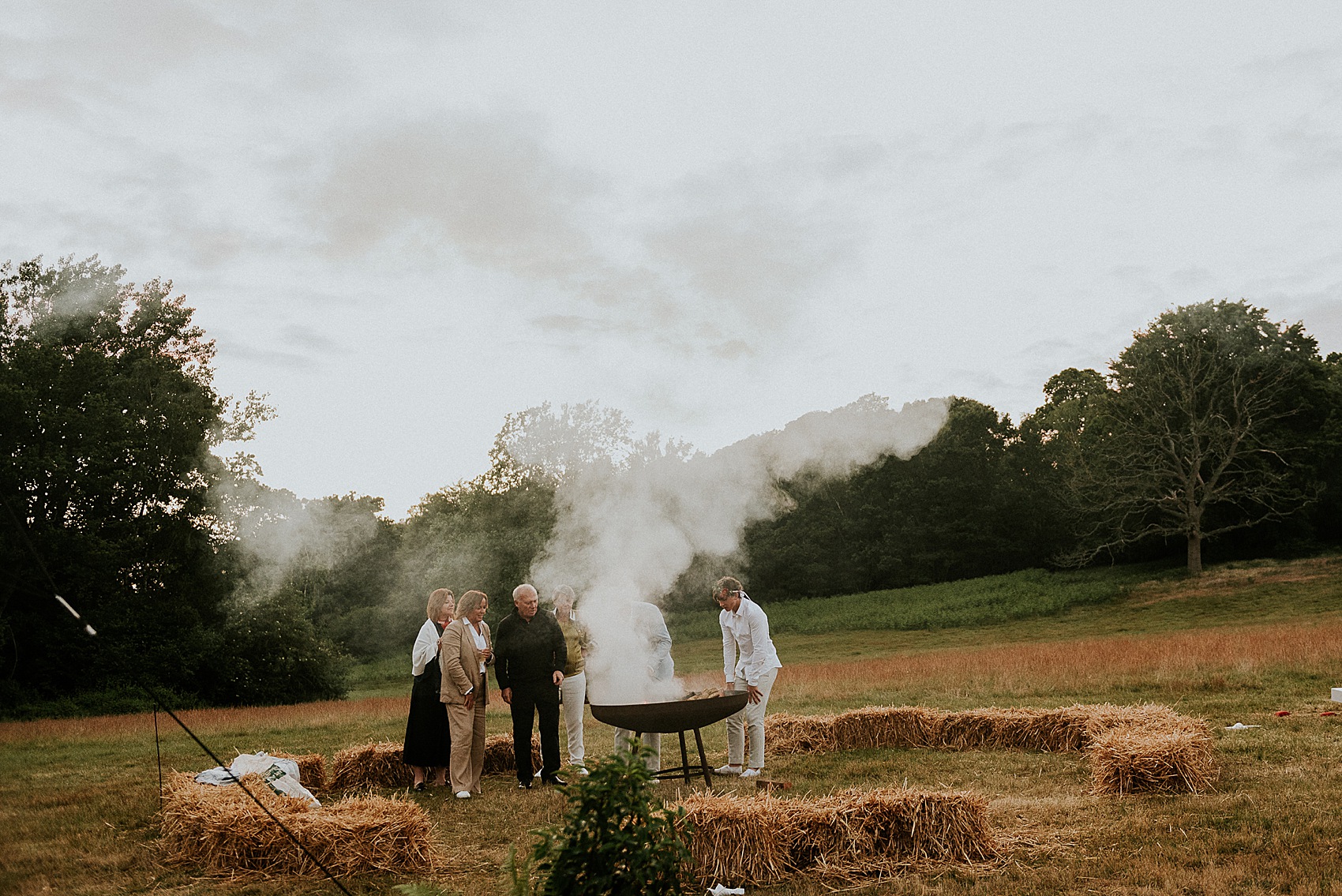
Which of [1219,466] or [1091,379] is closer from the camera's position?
[1219,466]

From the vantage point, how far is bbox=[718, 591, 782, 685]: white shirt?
8.68m

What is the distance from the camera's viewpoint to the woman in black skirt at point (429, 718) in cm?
905

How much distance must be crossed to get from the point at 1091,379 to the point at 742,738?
5294 centimetres

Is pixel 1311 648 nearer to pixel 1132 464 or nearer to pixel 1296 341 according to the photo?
pixel 1132 464

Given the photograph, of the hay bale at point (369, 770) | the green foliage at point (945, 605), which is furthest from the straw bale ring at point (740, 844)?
the green foliage at point (945, 605)

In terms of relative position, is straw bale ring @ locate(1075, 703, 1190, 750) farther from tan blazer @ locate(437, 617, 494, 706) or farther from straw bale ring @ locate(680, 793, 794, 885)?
tan blazer @ locate(437, 617, 494, 706)

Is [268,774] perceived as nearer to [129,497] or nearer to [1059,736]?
[1059,736]

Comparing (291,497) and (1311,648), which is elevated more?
(291,497)

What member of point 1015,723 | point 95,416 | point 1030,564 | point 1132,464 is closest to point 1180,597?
point 1132,464

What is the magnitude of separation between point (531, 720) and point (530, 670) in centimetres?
50

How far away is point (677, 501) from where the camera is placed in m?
22.1

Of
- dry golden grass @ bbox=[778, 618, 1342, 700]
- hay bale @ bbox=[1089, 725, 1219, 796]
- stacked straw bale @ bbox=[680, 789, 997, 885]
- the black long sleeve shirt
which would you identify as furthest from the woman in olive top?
dry golden grass @ bbox=[778, 618, 1342, 700]

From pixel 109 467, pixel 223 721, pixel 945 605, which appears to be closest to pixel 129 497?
pixel 109 467

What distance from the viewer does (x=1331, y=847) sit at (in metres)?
5.40
